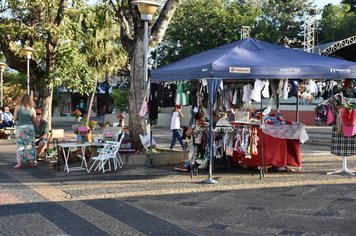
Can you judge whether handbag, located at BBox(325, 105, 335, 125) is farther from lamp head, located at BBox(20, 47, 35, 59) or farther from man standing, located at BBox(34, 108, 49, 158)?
lamp head, located at BBox(20, 47, 35, 59)

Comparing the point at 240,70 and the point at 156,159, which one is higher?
the point at 240,70

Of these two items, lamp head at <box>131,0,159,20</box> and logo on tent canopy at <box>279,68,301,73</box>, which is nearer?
logo on tent canopy at <box>279,68,301,73</box>

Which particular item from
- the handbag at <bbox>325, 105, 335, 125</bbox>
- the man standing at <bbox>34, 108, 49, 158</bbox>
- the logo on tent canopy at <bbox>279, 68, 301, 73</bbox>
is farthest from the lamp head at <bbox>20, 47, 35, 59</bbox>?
the handbag at <bbox>325, 105, 335, 125</bbox>

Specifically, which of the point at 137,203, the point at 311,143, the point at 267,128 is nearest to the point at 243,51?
the point at 267,128

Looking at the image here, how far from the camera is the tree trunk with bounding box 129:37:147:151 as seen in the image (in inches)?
513

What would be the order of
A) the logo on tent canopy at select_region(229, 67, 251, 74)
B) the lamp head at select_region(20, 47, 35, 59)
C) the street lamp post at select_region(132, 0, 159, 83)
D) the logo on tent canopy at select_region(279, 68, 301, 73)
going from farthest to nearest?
the lamp head at select_region(20, 47, 35, 59)
the street lamp post at select_region(132, 0, 159, 83)
the logo on tent canopy at select_region(279, 68, 301, 73)
the logo on tent canopy at select_region(229, 67, 251, 74)

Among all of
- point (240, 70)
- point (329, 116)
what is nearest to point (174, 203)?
point (240, 70)

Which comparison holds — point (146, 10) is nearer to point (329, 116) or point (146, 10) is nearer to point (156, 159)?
point (156, 159)

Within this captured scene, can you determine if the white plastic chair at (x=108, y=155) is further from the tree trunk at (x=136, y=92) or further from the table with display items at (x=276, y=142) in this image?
the table with display items at (x=276, y=142)

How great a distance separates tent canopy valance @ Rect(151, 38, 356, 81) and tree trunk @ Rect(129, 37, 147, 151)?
218cm

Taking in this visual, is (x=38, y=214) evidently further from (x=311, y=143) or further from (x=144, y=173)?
(x=311, y=143)

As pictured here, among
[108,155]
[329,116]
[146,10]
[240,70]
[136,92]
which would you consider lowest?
[108,155]

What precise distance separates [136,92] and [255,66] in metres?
4.32

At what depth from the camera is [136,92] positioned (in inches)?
515
